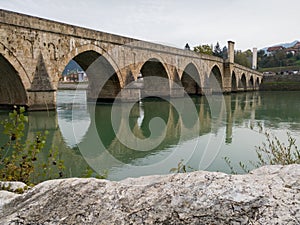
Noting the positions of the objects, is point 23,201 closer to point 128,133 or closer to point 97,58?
point 128,133

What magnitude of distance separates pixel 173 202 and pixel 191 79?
29.0 meters

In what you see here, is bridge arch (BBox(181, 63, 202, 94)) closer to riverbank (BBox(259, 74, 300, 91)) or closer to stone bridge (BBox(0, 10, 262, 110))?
stone bridge (BBox(0, 10, 262, 110))

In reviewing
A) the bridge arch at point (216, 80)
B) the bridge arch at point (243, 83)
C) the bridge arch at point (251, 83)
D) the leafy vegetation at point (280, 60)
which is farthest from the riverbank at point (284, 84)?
the leafy vegetation at point (280, 60)

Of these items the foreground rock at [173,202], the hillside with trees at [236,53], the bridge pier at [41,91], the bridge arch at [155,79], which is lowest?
the foreground rock at [173,202]

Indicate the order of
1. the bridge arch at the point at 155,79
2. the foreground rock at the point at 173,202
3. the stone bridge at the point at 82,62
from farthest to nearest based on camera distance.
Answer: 1. the bridge arch at the point at 155,79
2. the stone bridge at the point at 82,62
3. the foreground rock at the point at 173,202

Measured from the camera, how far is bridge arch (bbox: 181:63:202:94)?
27.8 m

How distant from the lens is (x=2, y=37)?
422 inches

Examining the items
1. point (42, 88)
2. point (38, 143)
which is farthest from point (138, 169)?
point (42, 88)

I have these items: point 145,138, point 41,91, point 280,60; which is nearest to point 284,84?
point 280,60

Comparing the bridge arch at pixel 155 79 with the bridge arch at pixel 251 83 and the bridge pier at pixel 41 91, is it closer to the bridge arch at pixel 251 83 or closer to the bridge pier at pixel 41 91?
the bridge pier at pixel 41 91

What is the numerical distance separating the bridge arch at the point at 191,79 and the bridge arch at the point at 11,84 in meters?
18.1

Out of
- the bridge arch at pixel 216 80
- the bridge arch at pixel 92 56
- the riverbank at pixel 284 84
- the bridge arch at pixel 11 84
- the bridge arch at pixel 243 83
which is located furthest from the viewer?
the bridge arch at pixel 243 83

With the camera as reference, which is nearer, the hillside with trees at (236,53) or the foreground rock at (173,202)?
the foreground rock at (173,202)

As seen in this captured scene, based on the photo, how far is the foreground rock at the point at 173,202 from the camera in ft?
2.77
